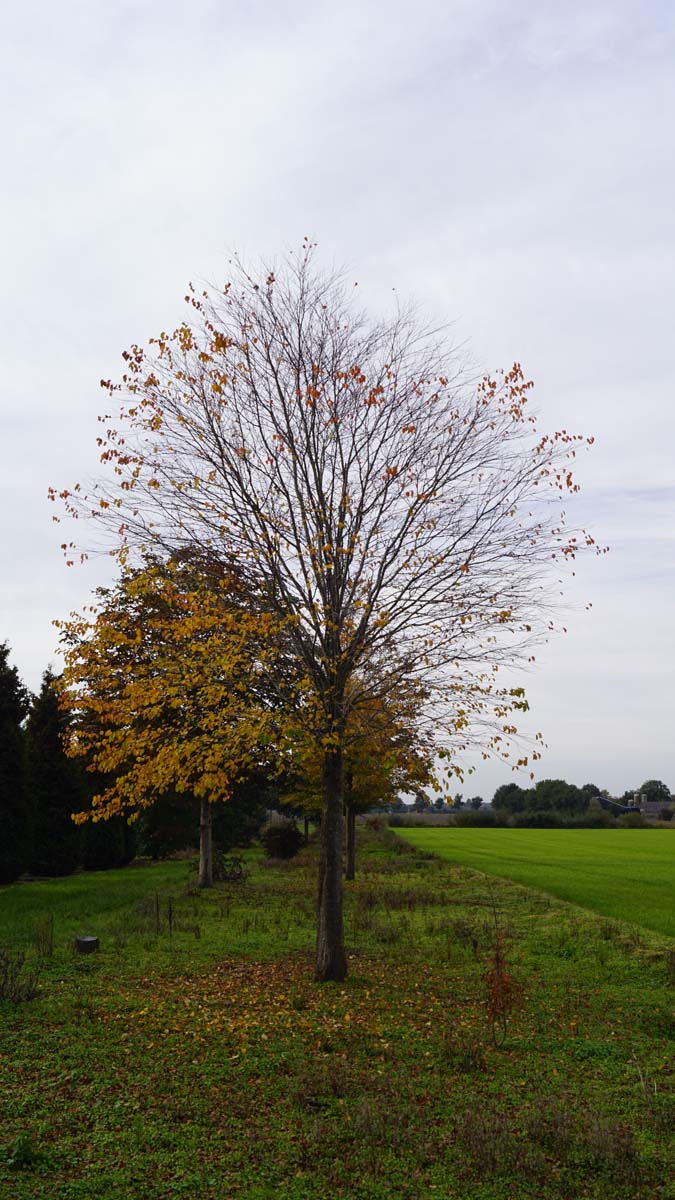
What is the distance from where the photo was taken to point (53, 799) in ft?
104

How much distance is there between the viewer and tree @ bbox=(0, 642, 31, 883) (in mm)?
25266

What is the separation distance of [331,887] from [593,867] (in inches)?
1017

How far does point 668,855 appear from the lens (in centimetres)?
4175

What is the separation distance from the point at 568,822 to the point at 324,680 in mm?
72843

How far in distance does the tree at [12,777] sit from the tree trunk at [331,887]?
16.3m

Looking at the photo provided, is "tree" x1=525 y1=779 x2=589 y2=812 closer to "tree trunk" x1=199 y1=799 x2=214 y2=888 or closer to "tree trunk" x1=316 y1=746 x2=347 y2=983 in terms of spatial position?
"tree trunk" x1=199 y1=799 x2=214 y2=888

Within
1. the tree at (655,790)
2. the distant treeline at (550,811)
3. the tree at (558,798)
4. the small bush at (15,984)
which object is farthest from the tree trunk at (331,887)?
the tree at (655,790)

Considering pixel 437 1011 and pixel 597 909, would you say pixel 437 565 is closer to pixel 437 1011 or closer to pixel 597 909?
pixel 437 1011

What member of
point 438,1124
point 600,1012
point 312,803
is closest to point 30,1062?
point 438,1124

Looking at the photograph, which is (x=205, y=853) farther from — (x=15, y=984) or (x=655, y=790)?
(x=655, y=790)

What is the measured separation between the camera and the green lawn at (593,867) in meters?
22.3

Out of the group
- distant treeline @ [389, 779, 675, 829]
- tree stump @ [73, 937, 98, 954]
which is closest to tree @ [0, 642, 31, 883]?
tree stump @ [73, 937, 98, 954]

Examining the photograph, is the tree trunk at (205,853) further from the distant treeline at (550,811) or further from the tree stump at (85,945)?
the distant treeline at (550,811)

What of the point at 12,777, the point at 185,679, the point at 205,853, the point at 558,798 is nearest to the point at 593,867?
the point at 205,853
